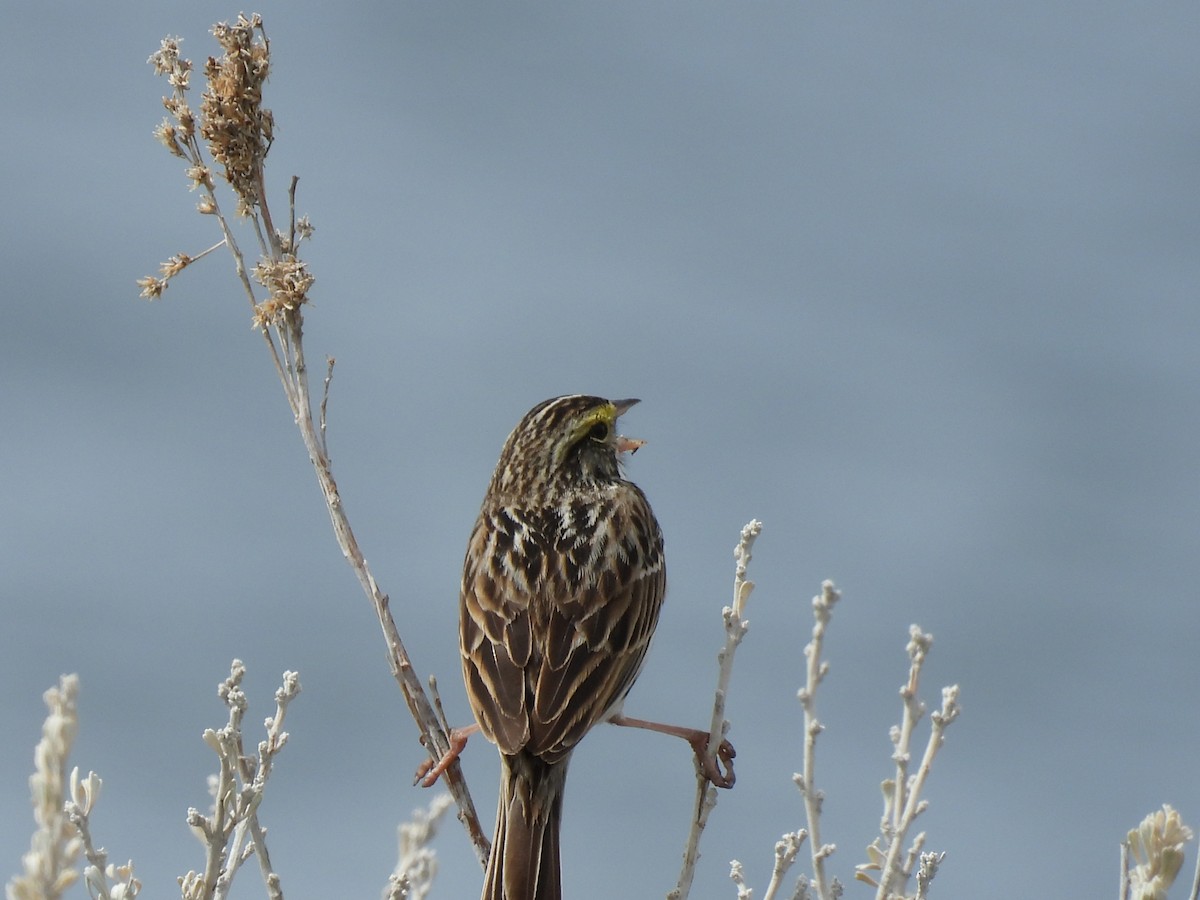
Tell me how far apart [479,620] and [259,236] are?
1770mm

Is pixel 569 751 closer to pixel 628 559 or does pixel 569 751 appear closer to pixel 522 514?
pixel 628 559

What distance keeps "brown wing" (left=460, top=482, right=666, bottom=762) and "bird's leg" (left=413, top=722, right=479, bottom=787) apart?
0.11m

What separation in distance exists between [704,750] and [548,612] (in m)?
1.03

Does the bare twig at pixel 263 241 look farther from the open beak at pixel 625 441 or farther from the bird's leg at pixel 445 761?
the open beak at pixel 625 441

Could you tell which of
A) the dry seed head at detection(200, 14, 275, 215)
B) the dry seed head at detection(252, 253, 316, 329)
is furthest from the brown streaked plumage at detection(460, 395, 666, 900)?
the dry seed head at detection(200, 14, 275, 215)

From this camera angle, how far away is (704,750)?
5453 mm

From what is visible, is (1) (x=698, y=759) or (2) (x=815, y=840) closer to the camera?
(2) (x=815, y=840)

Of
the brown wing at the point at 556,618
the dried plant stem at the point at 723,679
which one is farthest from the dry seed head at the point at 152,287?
the dried plant stem at the point at 723,679

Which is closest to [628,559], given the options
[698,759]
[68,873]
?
[698,759]

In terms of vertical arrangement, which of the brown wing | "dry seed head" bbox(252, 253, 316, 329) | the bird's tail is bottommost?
the bird's tail

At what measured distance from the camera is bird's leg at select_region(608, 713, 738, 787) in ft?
17.2

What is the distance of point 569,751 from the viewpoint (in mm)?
5746

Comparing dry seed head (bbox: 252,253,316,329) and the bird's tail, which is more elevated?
dry seed head (bbox: 252,253,316,329)

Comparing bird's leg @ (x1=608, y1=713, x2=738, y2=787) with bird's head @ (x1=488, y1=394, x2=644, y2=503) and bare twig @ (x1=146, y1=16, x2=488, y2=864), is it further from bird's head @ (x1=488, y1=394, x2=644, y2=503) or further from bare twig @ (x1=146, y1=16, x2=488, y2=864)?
bird's head @ (x1=488, y1=394, x2=644, y2=503)
